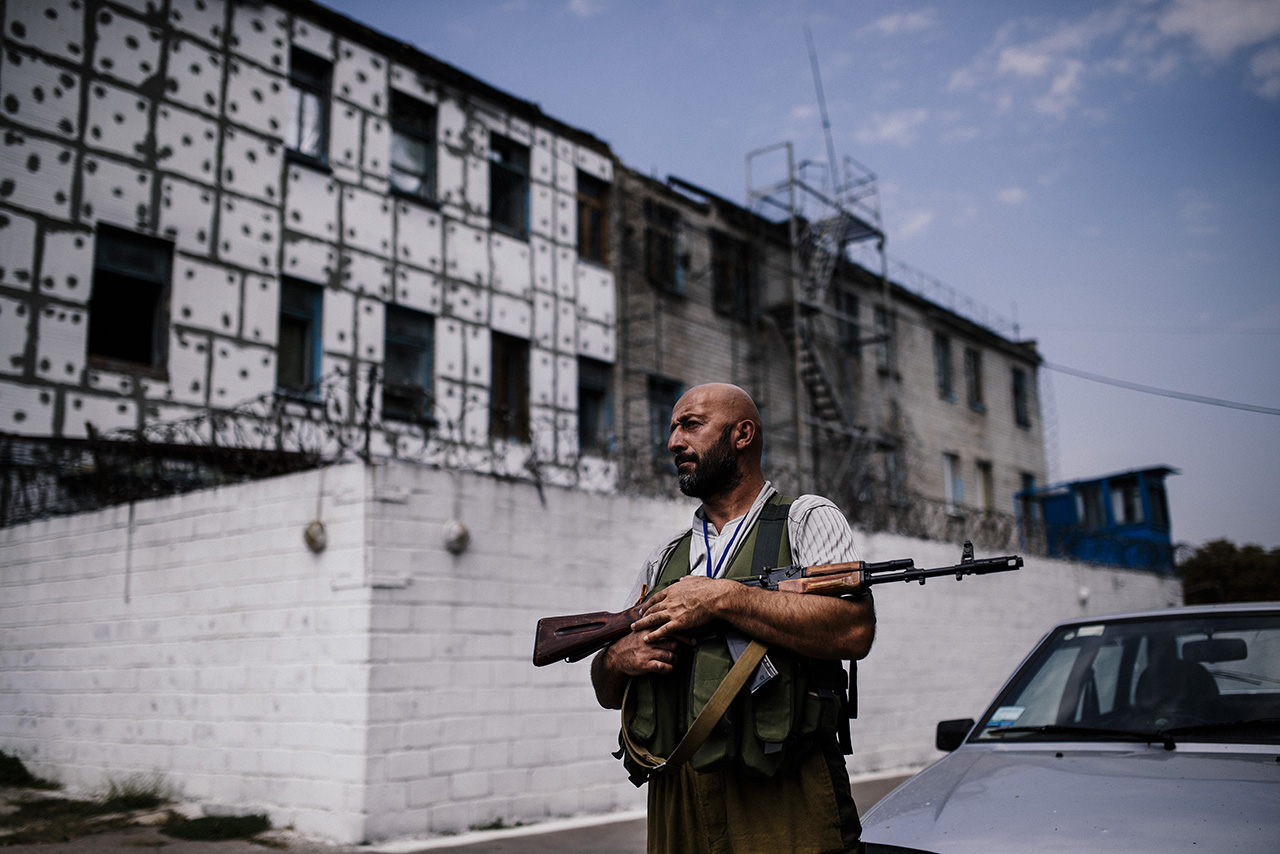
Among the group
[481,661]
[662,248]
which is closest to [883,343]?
[662,248]

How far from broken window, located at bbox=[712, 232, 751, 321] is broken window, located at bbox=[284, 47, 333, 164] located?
7.91m

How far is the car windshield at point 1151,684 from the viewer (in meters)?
3.85

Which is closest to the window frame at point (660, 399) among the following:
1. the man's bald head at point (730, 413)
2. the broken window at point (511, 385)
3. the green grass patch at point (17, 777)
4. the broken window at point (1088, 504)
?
the broken window at point (511, 385)

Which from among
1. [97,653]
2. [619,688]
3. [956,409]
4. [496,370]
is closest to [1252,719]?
[619,688]

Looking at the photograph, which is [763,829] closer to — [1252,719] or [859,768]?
[1252,719]

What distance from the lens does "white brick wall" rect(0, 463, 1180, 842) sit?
21.8ft

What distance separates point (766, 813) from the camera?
2582 millimetres

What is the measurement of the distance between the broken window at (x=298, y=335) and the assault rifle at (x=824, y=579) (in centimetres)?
1053

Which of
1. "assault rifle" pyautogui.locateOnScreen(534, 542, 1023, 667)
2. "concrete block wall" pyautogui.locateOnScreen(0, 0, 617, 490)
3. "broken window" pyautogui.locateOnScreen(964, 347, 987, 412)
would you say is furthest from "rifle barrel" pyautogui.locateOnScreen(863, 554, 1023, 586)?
"broken window" pyautogui.locateOnScreen(964, 347, 987, 412)

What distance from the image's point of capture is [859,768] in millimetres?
10773

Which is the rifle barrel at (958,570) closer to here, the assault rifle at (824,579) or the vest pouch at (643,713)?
the assault rifle at (824,579)

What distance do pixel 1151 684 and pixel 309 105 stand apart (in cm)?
1252

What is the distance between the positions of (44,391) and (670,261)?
10.4 meters

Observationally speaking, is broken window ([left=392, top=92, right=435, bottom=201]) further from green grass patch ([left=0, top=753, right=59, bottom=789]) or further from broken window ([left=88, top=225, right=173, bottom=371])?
green grass patch ([left=0, top=753, right=59, bottom=789])
